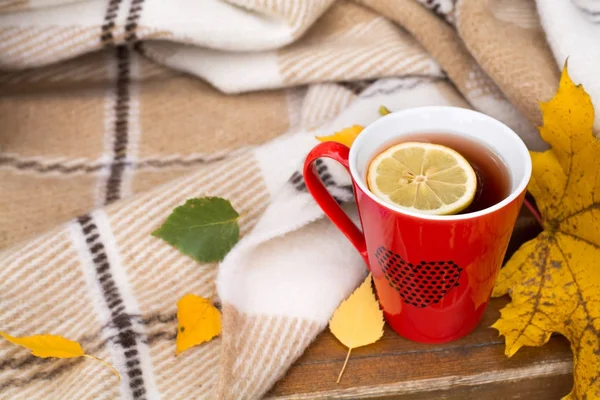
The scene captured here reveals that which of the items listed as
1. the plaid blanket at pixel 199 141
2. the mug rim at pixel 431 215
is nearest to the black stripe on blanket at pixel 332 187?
the plaid blanket at pixel 199 141

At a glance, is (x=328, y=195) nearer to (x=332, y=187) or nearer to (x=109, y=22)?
(x=332, y=187)

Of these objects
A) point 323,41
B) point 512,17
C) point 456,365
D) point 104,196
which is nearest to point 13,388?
point 104,196

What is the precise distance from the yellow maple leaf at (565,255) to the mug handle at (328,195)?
0.13 metres

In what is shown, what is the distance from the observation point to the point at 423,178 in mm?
433

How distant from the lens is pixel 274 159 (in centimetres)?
59

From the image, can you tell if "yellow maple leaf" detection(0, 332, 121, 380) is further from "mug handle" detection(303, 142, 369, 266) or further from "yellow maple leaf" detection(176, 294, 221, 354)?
"mug handle" detection(303, 142, 369, 266)

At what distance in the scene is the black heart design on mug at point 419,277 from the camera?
423mm

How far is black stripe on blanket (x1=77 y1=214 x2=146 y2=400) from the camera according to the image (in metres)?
0.48

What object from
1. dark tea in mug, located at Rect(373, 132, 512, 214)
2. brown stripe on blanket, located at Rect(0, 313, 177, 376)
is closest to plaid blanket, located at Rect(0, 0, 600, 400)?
brown stripe on blanket, located at Rect(0, 313, 177, 376)

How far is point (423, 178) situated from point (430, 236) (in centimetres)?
6

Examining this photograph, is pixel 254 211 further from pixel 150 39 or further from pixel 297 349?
pixel 150 39

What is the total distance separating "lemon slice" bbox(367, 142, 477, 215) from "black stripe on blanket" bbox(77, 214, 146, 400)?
0.24 meters

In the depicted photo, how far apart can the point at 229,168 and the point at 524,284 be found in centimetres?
29

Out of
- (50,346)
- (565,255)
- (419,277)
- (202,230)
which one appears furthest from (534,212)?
(50,346)
